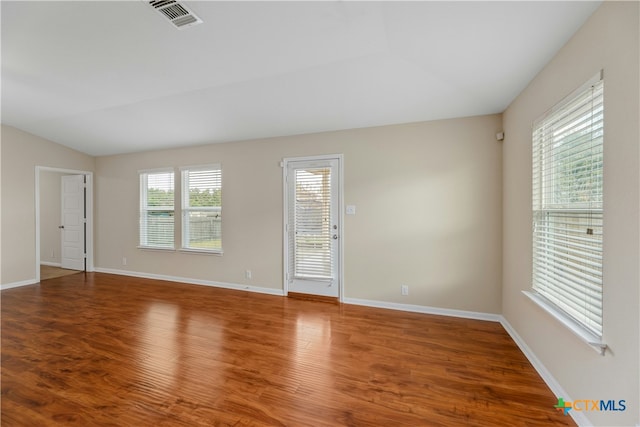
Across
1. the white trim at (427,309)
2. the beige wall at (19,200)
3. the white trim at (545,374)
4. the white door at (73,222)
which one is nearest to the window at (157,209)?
the white door at (73,222)

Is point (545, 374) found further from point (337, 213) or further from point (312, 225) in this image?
point (312, 225)

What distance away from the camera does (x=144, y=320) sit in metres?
3.38

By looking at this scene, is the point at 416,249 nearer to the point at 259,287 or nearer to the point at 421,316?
the point at 421,316

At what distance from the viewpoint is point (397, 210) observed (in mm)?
3680

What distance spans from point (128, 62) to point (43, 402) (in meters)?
2.98

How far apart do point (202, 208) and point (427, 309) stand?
4.06m

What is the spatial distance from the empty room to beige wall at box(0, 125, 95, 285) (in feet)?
0.11

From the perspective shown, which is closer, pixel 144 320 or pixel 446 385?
pixel 446 385

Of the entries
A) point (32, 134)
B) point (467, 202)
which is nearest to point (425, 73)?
point (467, 202)

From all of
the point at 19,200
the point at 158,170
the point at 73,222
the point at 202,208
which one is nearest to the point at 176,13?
the point at 202,208

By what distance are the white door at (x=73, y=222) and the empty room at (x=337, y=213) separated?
84cm

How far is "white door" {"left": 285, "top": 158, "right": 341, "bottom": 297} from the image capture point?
13.3 ft

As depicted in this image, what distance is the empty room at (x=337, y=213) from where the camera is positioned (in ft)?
5.71

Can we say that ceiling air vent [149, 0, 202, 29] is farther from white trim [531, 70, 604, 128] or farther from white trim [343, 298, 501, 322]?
white trim [343, 298, 501, 322]
